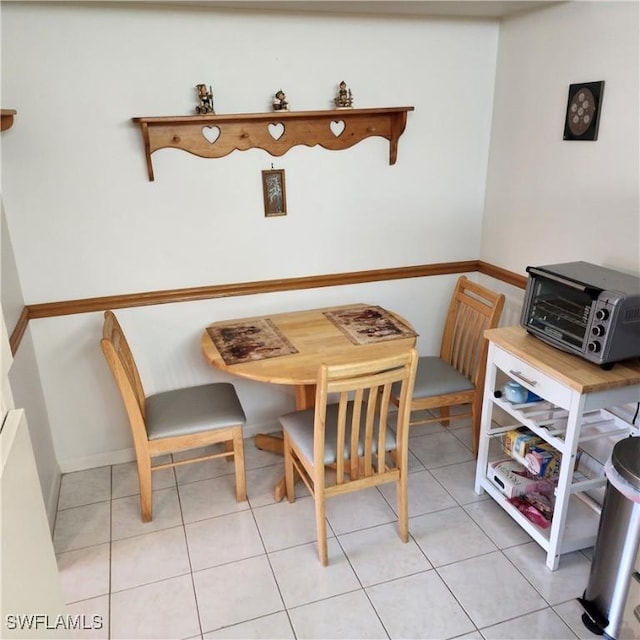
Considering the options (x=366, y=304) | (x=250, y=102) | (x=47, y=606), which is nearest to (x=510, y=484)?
(x=366, y=304)

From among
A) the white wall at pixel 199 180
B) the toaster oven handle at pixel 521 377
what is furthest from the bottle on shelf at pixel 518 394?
the white wall at pixel 199 180

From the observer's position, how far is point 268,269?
2.79 m

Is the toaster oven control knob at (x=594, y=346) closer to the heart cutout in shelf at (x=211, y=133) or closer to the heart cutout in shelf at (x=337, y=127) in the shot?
the heart cutout in shelf at (x=337, y=127)

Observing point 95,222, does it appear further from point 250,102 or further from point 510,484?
point 510,484

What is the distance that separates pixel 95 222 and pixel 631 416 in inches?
96.2

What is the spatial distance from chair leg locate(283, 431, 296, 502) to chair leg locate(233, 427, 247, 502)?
19 centimetres

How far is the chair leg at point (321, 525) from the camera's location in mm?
2059

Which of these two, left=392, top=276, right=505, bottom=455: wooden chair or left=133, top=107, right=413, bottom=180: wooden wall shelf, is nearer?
left=133, top=107, right=413, bottom=180: wooden wall shelf

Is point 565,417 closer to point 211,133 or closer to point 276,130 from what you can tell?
point 276,130

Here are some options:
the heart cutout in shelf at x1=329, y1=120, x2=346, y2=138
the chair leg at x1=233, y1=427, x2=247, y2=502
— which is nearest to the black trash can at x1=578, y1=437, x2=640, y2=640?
the chair leg at x1=233, y1=427, x2=247, y2=502

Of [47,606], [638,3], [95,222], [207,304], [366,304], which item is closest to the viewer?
[47,606]

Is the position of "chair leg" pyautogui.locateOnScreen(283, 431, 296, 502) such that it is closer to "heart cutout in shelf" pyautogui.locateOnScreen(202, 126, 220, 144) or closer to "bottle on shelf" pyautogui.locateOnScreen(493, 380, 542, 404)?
"bottle on shelf" pyautogui.locateOnScreen(493, 380, 542, 404)

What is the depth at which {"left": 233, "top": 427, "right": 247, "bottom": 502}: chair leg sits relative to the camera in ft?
7.77

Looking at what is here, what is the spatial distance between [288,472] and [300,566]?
42cm
